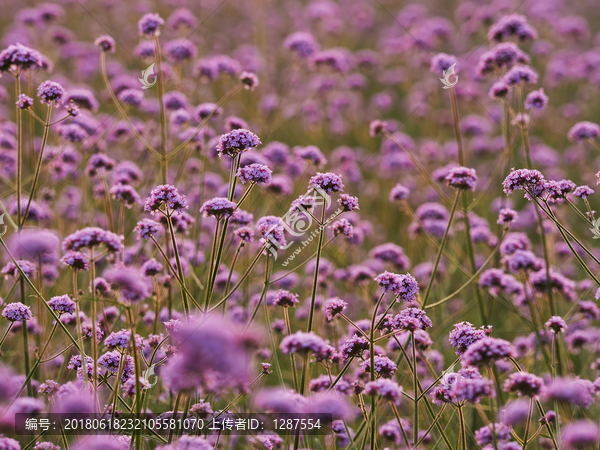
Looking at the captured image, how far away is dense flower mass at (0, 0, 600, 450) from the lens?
306 centimetres

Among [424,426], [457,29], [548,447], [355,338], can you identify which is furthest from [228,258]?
[457,29]

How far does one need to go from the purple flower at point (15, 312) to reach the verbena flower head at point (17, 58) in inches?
78.0

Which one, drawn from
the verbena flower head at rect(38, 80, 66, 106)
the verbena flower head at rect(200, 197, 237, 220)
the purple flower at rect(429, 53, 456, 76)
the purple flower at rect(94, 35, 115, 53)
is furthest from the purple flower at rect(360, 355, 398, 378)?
the purple flower at rect(94, 35, 115, 53)

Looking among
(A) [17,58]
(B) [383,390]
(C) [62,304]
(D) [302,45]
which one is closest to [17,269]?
(C) [62,304]

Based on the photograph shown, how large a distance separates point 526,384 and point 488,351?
246mm

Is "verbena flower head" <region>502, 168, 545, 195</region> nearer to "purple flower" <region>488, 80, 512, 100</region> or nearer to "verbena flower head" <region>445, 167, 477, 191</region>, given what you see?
"verbena flower head" <region>445, 167, 477, 191</region>

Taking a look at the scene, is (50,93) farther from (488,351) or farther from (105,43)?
(488,351)

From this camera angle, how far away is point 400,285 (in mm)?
3328

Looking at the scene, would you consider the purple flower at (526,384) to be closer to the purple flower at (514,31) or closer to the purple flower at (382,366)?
the purple flower at (382,366)

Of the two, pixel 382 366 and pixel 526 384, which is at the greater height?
Result: pixel 382 366

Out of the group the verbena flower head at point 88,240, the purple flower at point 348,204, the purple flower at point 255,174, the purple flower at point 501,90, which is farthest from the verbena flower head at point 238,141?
the purple flower at point 501,90

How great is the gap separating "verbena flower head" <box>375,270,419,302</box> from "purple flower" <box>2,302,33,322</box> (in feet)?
8.01

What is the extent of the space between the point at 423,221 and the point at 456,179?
2524 millimetres

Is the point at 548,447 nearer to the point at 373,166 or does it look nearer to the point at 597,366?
the point at 597,366
